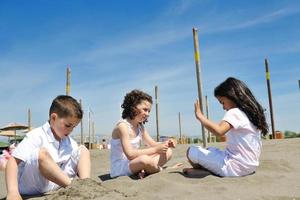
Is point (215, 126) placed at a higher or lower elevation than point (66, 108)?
lower

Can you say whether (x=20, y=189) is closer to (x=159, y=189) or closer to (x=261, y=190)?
(x=159, y=189)

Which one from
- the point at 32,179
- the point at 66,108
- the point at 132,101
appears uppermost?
the point at 132,101

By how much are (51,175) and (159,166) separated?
1.37m

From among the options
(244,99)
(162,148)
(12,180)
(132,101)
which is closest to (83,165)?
(12,180)

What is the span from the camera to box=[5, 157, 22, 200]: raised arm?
3.00 meters

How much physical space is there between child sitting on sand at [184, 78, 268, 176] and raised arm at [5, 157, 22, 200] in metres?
1.65

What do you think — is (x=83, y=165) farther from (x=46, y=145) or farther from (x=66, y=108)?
(x=66, y=108)

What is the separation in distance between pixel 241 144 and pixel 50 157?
1.83 metres

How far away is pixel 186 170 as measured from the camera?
383cm

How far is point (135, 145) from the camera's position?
441 cm

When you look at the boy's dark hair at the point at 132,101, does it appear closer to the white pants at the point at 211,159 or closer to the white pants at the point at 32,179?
the white pants at the point at 211,159

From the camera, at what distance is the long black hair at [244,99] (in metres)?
3.77

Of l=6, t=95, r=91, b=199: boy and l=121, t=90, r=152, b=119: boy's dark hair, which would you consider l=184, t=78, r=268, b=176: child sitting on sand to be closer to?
l=121, t=90, r=152, b=119: boy's dark hair

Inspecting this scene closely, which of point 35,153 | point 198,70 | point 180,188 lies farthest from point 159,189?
point 198,70
